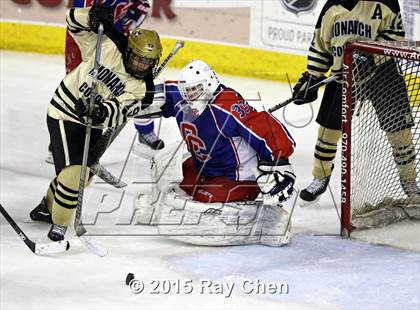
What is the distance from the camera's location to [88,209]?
5.27m

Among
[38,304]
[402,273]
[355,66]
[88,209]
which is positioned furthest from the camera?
[88,209]

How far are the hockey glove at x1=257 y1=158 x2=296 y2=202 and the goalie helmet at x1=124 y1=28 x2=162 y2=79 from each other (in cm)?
56

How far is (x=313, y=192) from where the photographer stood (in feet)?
17.6

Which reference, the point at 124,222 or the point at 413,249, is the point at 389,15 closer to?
the point at 413,249

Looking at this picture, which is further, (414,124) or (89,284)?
(414,124)

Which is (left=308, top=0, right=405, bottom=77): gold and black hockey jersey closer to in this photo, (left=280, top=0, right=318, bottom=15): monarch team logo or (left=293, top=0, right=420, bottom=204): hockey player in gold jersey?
(left=293, top=0, right=420, bottom=204): hockey player in gold jersey

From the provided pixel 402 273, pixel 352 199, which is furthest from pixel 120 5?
pixel 402 273

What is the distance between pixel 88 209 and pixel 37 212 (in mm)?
283

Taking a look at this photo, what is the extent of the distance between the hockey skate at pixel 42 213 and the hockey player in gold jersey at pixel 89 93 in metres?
0.10

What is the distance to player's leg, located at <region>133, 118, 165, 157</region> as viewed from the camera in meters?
5.98

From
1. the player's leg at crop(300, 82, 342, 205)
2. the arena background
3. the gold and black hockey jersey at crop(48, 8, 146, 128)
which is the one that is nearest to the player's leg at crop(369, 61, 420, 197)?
the player's leg at crop(300, 82, 342, 205)

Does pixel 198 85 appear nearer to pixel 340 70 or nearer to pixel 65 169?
pixel 65 169

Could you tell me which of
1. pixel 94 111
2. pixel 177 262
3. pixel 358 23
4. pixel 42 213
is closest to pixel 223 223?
pixel 177 262

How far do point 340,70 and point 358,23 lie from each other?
0.20 metres
